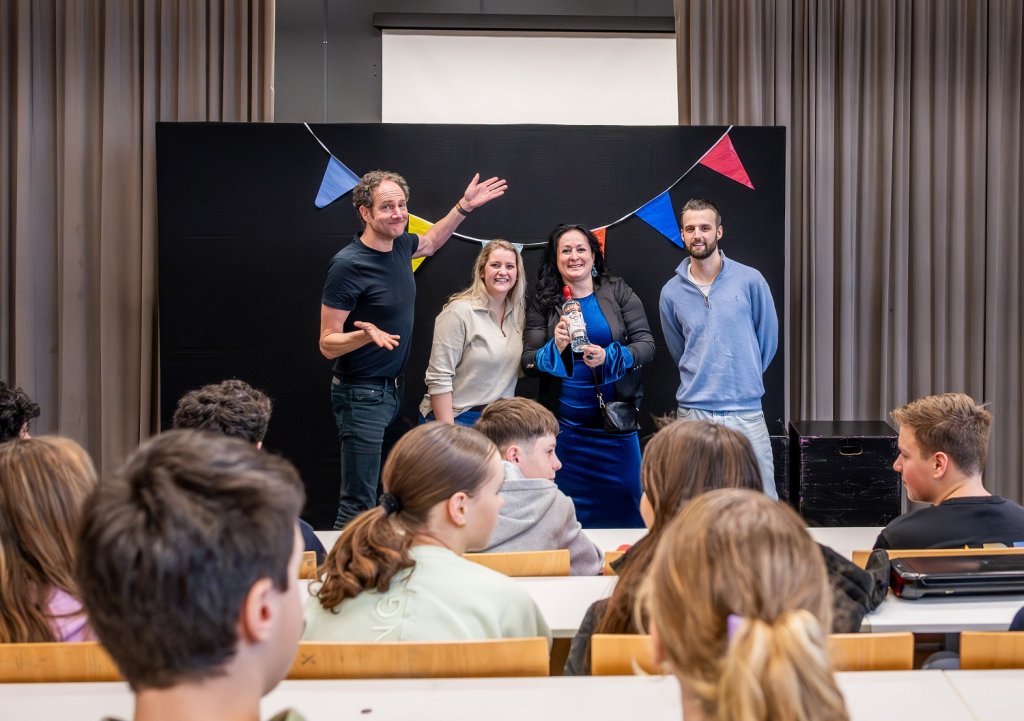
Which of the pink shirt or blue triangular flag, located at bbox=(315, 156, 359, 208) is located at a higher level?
blue triangular flag, located at bbox=(315, 156, 359, 208)

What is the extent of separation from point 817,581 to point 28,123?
194 inches

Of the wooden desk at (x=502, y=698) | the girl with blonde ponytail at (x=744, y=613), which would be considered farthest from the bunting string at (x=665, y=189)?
the girl with blonde ponytail at (x=744, y=613)

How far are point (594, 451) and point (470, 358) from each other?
676 mm

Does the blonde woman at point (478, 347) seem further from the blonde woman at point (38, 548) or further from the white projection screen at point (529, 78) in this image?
the blonde woman at point (38, 548)

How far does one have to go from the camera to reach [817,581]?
3.26ft

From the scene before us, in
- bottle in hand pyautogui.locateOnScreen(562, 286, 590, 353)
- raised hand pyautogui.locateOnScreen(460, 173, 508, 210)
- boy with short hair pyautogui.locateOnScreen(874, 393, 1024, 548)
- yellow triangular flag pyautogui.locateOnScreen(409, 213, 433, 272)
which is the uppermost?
raised hand pyautogui.locateOnScreen(460, 173, 508, 210)

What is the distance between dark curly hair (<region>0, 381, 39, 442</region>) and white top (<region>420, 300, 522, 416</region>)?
64.4 inches

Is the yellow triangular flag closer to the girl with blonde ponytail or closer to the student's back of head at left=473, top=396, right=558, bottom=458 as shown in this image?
the student's back of head at left=473, top=396, right=558, bottom=458

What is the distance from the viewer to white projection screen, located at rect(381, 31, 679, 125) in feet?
17.6

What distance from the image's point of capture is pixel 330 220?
4.62 m

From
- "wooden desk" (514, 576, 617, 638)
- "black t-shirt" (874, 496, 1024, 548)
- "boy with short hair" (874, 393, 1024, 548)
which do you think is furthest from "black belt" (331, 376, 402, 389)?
"black t-shirt" (874, 496, 1024, 548)

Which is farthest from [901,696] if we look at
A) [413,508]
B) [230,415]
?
[230,415]

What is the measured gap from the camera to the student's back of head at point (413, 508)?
5.85 feet

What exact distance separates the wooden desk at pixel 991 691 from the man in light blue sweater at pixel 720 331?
2526 millimetres
